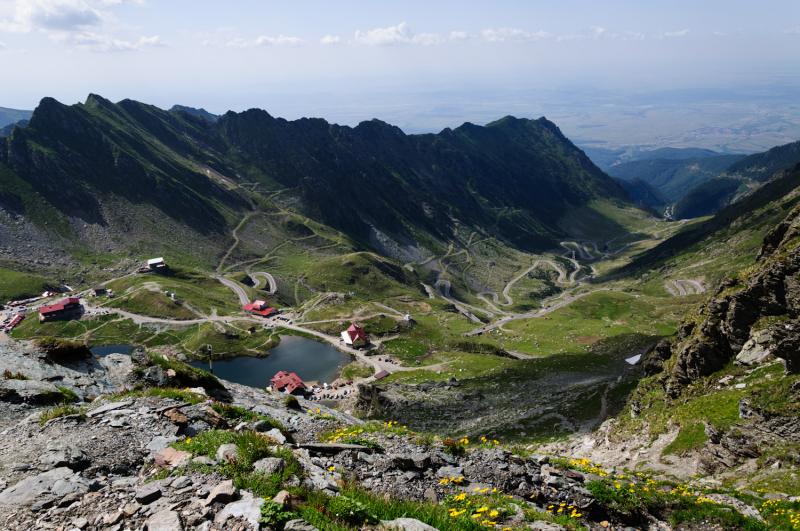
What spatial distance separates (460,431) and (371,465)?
6367 cm

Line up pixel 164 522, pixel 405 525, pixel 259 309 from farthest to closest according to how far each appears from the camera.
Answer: pixel 259 309
pixel 164 522
pixel 405 525

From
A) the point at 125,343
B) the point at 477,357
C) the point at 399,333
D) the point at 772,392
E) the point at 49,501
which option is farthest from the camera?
the point at 399,333

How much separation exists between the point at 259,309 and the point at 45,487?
15760 cm

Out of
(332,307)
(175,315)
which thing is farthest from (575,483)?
(175,315)

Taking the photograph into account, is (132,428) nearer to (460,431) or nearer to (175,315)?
(460,431)

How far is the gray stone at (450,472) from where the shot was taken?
698 inches

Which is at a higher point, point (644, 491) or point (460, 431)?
point (644, 491)

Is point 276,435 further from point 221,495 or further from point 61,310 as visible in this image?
point 61,310

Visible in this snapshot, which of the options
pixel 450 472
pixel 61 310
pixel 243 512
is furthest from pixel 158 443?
pixel 61 310

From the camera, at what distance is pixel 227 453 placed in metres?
14.9

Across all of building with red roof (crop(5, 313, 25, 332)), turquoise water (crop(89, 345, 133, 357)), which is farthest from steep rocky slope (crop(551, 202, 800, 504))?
building with red roof (crop(5, 313, 25, 332))

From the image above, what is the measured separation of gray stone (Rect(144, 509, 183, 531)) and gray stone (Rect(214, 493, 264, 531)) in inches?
37.3

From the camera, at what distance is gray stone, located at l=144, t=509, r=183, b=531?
11.0 meters

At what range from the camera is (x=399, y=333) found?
500 ft
